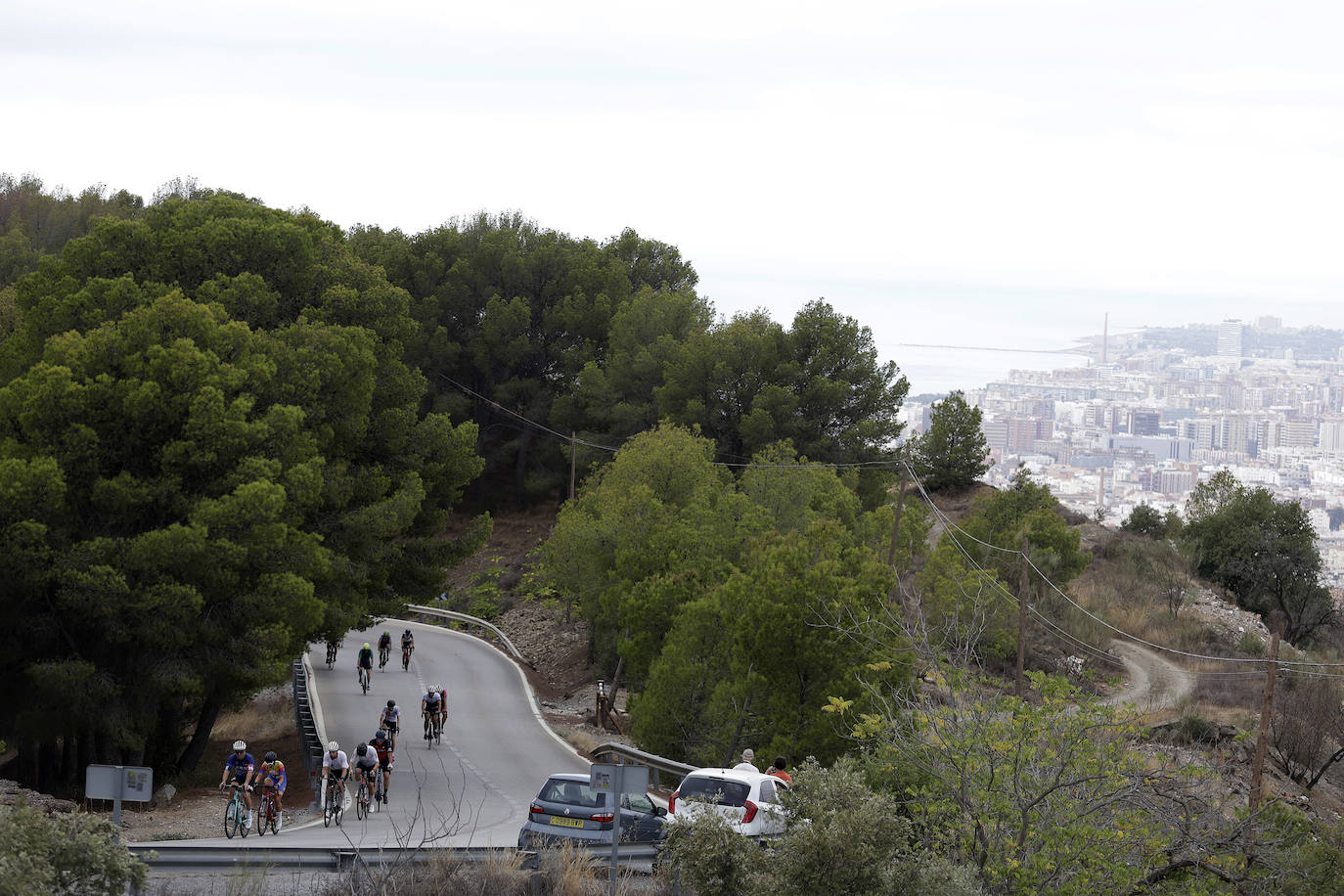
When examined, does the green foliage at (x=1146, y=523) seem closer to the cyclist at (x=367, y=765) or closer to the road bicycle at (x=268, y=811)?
the cyclist at (x=367, y=765)

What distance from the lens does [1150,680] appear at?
44812mm

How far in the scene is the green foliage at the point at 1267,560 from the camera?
6166cm

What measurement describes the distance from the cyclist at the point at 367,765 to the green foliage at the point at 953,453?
49.9 meters

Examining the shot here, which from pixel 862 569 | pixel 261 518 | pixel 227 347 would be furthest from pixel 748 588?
pixel 227 347

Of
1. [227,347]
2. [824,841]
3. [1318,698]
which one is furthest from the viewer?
[1318,698]

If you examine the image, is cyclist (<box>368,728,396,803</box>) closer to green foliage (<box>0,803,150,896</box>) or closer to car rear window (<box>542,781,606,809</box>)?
car rear window (<box>542,781,606,809</box>)

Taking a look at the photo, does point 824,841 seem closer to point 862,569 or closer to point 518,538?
point 862,569

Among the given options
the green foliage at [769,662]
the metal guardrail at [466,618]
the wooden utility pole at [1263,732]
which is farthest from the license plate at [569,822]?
the metal guardrail at [466,618]

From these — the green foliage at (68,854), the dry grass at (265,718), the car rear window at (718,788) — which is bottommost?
the dry grass at (265,718)

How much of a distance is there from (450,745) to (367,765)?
846 centimetres

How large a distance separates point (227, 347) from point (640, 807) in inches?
535

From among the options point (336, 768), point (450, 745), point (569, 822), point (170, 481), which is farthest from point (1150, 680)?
point (170, 481)

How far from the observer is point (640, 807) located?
17.5m

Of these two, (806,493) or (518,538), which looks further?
(518,538)
